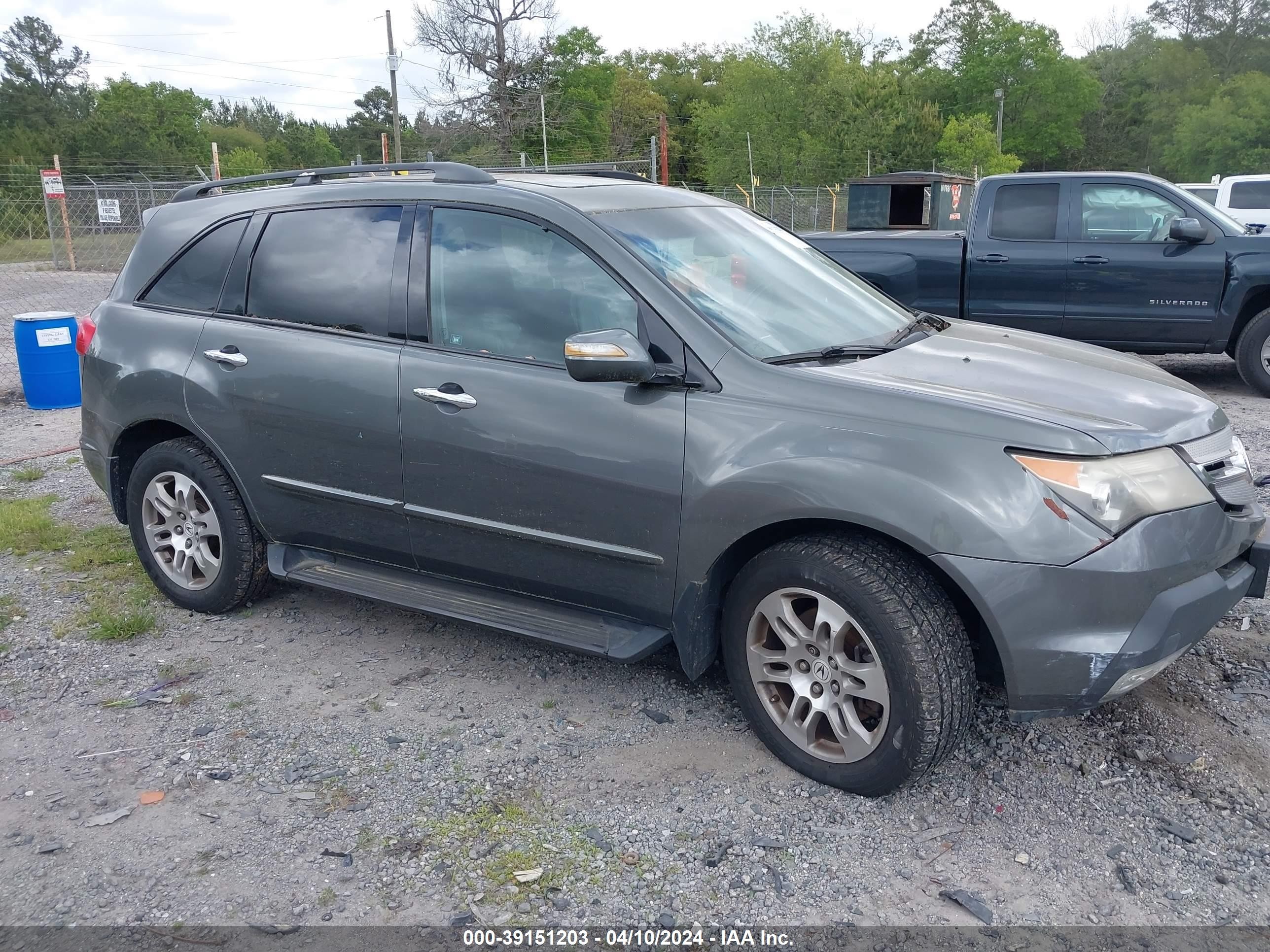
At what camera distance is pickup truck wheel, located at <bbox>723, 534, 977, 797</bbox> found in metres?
2.89

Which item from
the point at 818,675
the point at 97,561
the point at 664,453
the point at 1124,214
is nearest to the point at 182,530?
the point at 97,561

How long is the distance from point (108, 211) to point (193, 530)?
21.8m

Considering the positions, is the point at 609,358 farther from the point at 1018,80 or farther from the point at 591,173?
the point at 1018,80

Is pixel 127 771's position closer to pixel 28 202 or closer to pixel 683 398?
pixel 683 398

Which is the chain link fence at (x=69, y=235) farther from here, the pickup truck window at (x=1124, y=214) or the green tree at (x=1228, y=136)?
the green tree at (x=1228, y=136)

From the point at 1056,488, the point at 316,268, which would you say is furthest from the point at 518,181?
the point at 1056,488

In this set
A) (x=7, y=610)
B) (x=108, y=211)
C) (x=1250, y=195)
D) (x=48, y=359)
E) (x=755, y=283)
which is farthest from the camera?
(x=108, y=211)

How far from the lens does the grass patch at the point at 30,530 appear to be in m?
5.51

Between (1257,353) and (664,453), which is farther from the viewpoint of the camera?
(1257,353)

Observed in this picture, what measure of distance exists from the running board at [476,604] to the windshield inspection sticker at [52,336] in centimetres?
579

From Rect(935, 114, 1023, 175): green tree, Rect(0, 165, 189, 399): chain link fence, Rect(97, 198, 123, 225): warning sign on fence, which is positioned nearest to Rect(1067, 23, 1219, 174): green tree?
Rect(935, 114, 1023, 175): green tree

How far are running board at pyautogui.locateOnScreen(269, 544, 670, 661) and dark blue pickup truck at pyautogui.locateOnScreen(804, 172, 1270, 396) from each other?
565cm

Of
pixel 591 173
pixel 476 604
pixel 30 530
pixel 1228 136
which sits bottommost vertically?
pixel 30 530

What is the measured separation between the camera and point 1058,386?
3.24 metres
